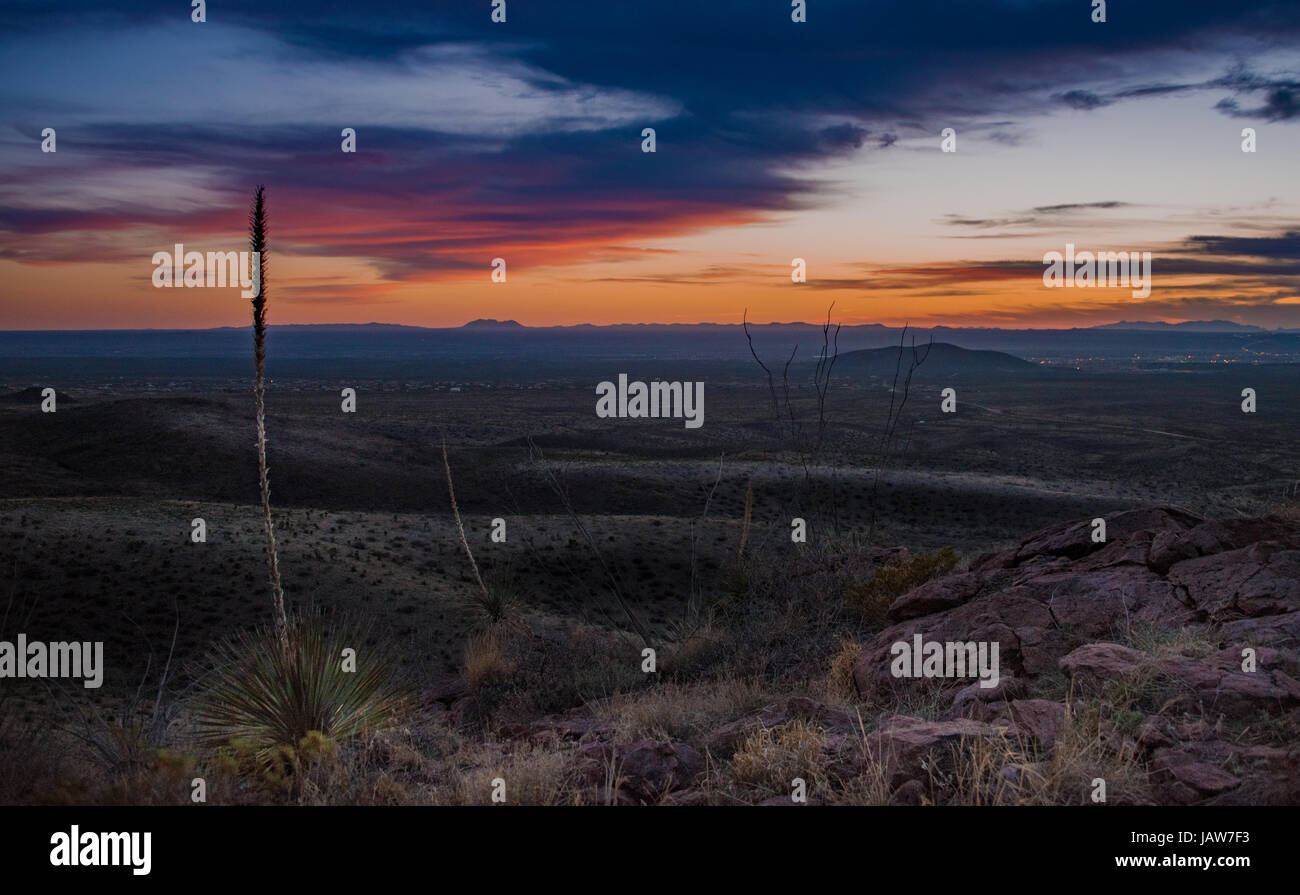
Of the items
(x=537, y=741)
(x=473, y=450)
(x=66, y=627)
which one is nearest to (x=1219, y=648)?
(x=537, y=741)

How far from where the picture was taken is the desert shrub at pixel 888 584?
9.38 m

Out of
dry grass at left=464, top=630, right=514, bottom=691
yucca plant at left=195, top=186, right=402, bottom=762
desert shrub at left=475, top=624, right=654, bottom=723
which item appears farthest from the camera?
dry grass at left=464, top=630, right=514, bottom=691

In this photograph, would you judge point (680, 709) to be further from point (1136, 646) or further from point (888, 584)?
point (888, 584)

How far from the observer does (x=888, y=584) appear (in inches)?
377

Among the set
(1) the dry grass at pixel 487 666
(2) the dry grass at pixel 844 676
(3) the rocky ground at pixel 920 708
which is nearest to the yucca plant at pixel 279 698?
(3) the rocky ground at pixel 920 708

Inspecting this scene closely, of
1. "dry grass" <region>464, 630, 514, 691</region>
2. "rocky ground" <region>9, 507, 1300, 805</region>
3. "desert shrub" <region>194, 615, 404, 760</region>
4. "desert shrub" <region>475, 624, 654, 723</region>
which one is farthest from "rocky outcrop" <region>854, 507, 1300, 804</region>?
"dry grass" <region>464, 630, 514, 691</region>

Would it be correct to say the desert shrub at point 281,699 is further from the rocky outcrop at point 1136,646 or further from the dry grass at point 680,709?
the rocky outcrop at point 1136,646

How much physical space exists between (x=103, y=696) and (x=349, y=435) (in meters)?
33.1

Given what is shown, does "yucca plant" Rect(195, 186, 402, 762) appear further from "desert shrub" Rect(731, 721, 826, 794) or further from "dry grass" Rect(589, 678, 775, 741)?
"desert shrub" Rect(731, 721, 826, 794)

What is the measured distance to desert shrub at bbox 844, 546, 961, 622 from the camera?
30.8 ft

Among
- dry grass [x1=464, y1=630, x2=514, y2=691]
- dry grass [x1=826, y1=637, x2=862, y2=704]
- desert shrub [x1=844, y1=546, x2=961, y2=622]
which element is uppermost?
desert shrub [x1=844, y1=546, x2=961, y2=622]

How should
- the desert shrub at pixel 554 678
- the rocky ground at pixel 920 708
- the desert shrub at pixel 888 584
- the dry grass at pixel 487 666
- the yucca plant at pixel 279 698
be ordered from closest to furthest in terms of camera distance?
the rocky ground at pixel 920 708 < the yucca plant at pixel 279 698 < the desert shrub at pixel 554 678 < the dry grass at pixel 487 666 < the desert shrub at pixel 888 584
